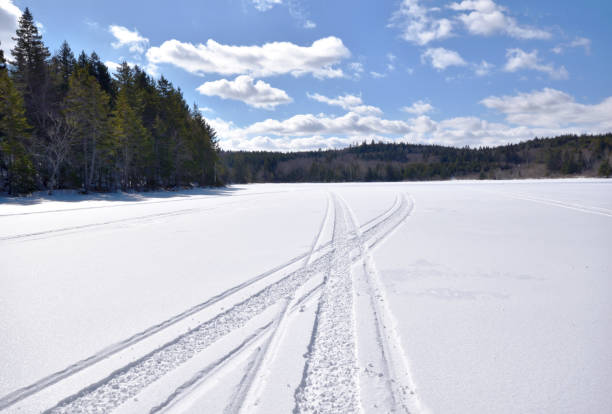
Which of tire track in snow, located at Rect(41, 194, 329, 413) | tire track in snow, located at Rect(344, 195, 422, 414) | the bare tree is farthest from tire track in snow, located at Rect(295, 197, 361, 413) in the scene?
the bare tree

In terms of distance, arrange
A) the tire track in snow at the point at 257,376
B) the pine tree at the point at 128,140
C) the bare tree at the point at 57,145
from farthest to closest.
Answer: the pine tree at the point at 128,140, the bare tree at the point at 57,145, the tire track in snow at the point at 257,376

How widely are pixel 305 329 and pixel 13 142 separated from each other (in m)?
32.3

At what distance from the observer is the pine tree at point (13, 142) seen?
2307cm

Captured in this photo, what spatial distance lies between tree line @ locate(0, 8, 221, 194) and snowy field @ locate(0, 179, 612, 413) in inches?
999

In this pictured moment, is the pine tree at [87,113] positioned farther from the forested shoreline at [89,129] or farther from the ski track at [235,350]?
the ski track at [235,350]

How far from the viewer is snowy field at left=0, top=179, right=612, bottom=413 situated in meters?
2.20

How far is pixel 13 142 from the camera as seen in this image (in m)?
23.6

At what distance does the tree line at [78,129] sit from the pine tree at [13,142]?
0.06m

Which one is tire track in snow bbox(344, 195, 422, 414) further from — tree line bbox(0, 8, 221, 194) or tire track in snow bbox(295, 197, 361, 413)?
tree line bbox(0, 8, 221, 194)

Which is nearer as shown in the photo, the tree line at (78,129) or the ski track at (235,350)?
the ski track at (235,350)

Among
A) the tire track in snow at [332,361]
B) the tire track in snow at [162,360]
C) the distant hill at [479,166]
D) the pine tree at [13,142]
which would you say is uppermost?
the distant hill at [479,166]

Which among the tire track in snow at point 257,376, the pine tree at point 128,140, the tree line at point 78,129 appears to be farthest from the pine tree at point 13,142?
the tire track in snow at point 257,376

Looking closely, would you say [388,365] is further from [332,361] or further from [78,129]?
[78,129]

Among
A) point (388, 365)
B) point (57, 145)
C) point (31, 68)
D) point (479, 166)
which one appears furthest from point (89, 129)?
point (479, 166)
